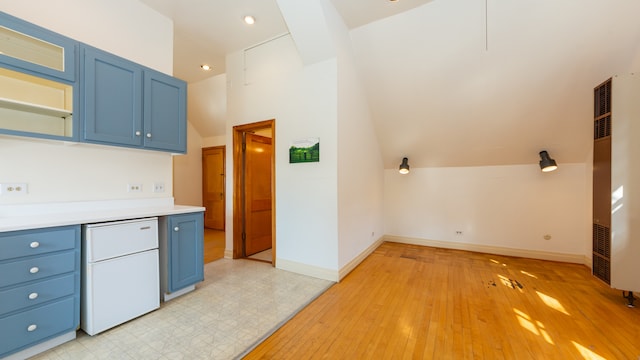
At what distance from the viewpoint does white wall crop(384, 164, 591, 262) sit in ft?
11.4

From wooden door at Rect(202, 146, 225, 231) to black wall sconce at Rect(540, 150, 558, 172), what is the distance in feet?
20.2

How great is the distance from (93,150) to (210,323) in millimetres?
1916

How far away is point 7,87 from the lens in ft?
5.77

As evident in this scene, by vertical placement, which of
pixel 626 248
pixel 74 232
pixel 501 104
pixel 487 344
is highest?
pixel 501 104

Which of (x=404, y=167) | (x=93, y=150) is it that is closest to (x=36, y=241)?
(x=93, y=150)

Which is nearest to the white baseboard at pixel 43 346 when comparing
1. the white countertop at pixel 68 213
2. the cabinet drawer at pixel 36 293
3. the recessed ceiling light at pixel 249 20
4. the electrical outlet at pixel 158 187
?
the cabinet drawer at pixel 36 293

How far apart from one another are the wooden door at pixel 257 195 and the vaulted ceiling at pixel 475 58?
1.51m

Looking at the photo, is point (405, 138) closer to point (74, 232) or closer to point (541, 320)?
point (541, 320)

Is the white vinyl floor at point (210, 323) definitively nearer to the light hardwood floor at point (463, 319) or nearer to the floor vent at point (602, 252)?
the light hardwood floor at point (463, 319)

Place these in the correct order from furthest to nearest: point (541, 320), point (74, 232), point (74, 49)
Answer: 1. point (541, 320)
2. point (74, 49)
3. point (74, 232)

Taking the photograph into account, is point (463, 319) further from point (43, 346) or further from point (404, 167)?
point (43, 346)

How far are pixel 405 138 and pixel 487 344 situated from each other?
3005 millimetres

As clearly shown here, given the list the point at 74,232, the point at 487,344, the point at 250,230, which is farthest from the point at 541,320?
the point at 74,232

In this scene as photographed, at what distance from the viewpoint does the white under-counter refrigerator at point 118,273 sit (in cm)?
175
